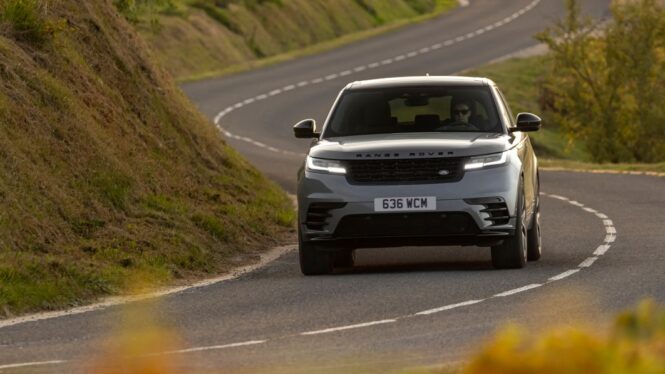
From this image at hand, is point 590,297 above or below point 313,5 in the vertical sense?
above

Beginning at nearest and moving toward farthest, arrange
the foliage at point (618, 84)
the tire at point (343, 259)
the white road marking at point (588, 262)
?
the white road marking at point (588, 262) → the tire at point (343, 259) → the foliage at point (618, 84)

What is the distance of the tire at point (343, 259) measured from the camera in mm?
15922

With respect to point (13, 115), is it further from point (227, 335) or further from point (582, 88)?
point (582, 88)

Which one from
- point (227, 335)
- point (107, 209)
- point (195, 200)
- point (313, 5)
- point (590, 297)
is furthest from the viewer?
point (313, 5)

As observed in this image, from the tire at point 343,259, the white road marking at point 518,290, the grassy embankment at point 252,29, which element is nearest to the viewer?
the white road marking at point 518,290

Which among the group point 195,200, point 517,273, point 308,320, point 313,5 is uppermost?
point 308,320

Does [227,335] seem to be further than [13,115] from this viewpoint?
No

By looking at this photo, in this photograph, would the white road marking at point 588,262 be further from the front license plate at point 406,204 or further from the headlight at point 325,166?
→ the headlight at point 325,166

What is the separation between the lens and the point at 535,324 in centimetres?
1071

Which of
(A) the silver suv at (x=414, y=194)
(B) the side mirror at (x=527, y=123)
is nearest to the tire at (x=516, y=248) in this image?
(A) the silver suv at (x=414, y=194)

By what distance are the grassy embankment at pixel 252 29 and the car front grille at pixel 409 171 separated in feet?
124

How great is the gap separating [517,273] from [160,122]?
335 inches

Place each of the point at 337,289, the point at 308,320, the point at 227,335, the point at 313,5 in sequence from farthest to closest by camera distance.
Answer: the point at 313,5, the point at 337,289, the point at 308,320, the point at 227,335

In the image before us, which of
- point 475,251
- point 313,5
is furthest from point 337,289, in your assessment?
point 313,5
